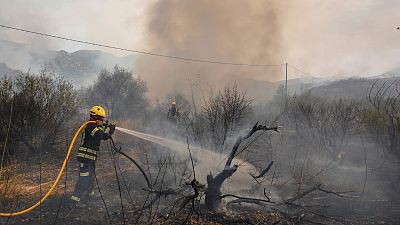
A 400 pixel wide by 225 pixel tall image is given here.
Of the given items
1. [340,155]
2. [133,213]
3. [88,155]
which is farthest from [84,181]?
[340,155]

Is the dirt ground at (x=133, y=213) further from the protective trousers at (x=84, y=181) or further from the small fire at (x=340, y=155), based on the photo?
the small fire at (x=340, y=155)

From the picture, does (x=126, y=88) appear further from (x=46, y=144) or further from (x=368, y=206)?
(x=368, y=206)

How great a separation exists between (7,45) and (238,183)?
95.1 m

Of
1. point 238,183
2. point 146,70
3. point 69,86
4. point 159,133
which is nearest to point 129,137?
point 159,133

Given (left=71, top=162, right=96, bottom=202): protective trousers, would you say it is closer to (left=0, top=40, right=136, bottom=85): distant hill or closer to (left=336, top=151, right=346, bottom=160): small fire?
(left=336, top=151, right=346, bottom=160): small fire

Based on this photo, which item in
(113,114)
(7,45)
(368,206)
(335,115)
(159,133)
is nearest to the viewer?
(368,206)

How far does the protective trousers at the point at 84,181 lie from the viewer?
5.88 m

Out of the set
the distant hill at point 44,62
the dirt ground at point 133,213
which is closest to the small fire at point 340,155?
the dirt ground at point 133,213

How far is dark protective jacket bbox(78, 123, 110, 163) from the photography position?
6.04m

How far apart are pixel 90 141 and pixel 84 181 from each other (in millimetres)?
760

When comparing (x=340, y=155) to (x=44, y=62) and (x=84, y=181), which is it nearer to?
(x=84, y=181)

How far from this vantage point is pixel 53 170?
Answer: 8.62 meters

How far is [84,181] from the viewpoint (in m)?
5.95

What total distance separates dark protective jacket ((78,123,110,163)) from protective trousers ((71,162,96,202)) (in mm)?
119
